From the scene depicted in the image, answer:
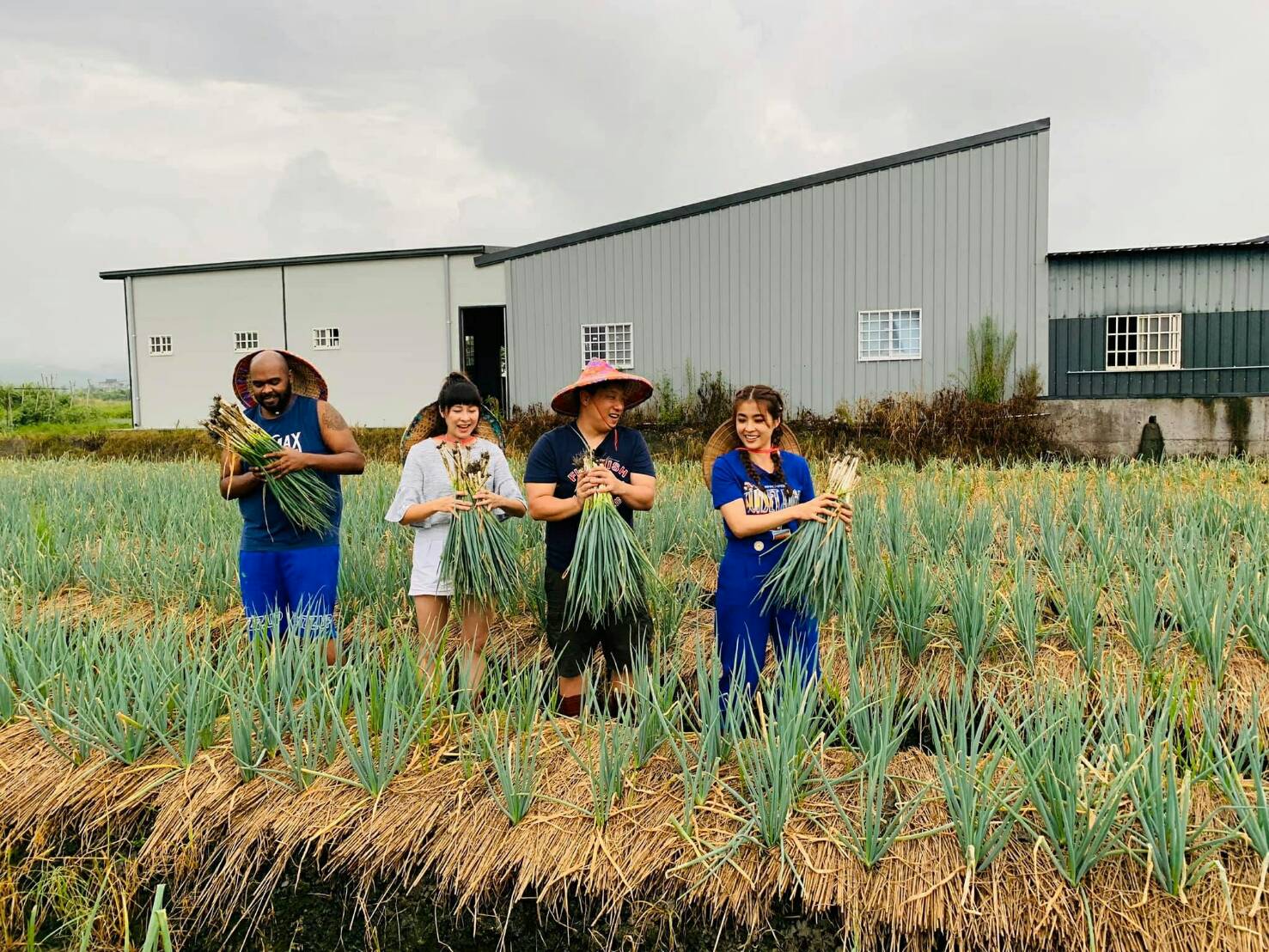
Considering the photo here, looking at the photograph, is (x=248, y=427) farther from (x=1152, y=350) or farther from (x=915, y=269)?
(x=1152, y=350)

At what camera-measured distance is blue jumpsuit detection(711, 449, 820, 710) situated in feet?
9.71

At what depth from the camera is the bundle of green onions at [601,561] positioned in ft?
9.80

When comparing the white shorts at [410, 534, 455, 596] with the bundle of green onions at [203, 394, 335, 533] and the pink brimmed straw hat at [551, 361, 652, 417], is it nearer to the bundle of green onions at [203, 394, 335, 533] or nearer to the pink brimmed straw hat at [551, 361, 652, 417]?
the bundle of green onions at [203, 394, 335, 533]

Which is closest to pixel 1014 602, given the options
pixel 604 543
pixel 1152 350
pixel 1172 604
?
pixel 1172 604

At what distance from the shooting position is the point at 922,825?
230 centimetres

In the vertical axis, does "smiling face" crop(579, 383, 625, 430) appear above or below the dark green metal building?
below

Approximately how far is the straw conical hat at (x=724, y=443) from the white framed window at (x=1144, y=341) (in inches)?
484

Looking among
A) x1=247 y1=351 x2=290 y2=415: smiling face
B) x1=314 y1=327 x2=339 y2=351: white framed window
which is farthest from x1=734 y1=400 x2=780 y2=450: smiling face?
x1=314 y1=327 x2=339 y2=351: white framed window

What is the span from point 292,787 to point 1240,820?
2.42 meters

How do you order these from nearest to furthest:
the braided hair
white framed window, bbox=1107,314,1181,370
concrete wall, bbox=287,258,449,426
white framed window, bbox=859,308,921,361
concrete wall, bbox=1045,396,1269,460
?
1. the braided hair
2. concrete wall, bbox=1045,396,1269,460
3. white framed window, bbox=1107,314,1181,370
4. white framed window, bbox=859,308,921,361
5. concrete wall, bbox=287,258,449,426

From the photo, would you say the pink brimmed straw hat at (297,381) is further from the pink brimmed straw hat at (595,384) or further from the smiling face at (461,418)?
the pink brimmed straw hat at (595,384)

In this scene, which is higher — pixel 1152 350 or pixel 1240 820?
pixel 1152 350

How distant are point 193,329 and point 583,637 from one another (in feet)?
A: 61.6

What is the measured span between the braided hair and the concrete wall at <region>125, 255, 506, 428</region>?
14.3 metres
